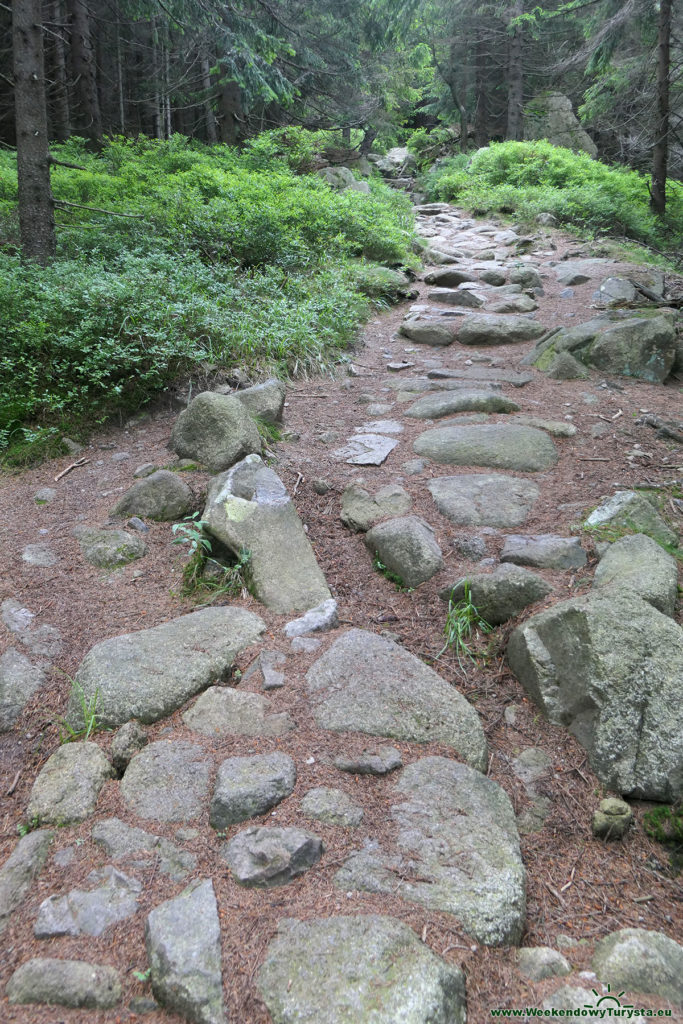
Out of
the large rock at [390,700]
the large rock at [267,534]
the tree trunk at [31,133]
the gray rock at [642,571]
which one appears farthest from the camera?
the tree trunk at [31,133]

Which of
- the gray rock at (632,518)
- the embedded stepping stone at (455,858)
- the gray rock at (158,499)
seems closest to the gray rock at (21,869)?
the embedded stepping stone at (455,858)

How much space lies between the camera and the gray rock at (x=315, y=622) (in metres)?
2.93

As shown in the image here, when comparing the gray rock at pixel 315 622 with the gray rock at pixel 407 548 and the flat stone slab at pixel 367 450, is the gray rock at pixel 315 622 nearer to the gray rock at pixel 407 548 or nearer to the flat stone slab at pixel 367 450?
the gray rock at pixel 407 548

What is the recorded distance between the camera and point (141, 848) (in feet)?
6.36

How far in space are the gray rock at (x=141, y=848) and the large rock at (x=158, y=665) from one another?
47cm

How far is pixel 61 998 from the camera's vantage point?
5.06ft

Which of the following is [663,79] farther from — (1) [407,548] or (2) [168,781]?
(2) [168,781]

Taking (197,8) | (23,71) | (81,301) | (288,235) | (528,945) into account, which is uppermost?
(197,8)

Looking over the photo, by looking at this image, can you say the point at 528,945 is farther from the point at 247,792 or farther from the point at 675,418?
the point at 675,418

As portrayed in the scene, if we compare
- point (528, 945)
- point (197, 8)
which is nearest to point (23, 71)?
point (197, 8)

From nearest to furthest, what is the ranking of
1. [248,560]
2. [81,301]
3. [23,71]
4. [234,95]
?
[248,560], [81,301], [23,71], [234,95]

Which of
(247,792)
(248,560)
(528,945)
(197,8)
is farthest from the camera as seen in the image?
(197,8)

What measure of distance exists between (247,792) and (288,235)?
8.35 metres

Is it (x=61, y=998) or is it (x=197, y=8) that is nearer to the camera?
(x=61, y=998)
